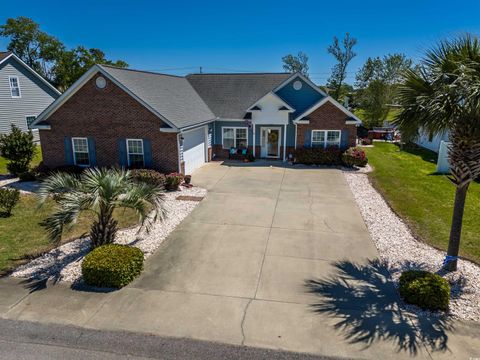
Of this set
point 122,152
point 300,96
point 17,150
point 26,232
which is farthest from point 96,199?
point 300,96

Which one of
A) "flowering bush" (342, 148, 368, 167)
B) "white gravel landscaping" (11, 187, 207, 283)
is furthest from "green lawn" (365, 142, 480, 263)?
"white gravel landscaping" (11, 187, 207, 283)

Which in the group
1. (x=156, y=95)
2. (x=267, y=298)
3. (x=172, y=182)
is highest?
(x=156, y=95)

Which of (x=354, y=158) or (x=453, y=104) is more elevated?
(x=453, y=104)

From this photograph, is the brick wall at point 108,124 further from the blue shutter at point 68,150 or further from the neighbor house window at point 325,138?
the neighbor house window at point 325,138

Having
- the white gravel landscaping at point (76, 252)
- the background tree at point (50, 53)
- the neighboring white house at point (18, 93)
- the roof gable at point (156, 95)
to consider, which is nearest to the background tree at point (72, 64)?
the background tree at point (50, 53)

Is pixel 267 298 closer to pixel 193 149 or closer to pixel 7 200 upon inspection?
pixel 7 200

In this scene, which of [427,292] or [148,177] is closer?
[427,292]

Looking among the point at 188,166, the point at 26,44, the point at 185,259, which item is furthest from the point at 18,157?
the point at 26,44

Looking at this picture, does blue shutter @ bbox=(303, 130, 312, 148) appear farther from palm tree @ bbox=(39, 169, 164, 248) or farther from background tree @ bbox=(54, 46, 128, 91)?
background tree @ bbox=(54, 46, 128, 91)

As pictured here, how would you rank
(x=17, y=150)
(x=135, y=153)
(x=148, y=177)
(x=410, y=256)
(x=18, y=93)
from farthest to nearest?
(x=18, y=93) → (x=135, y=153) → (x=17, y=150) → (x=148, y=177) → (x=410, y=256)
